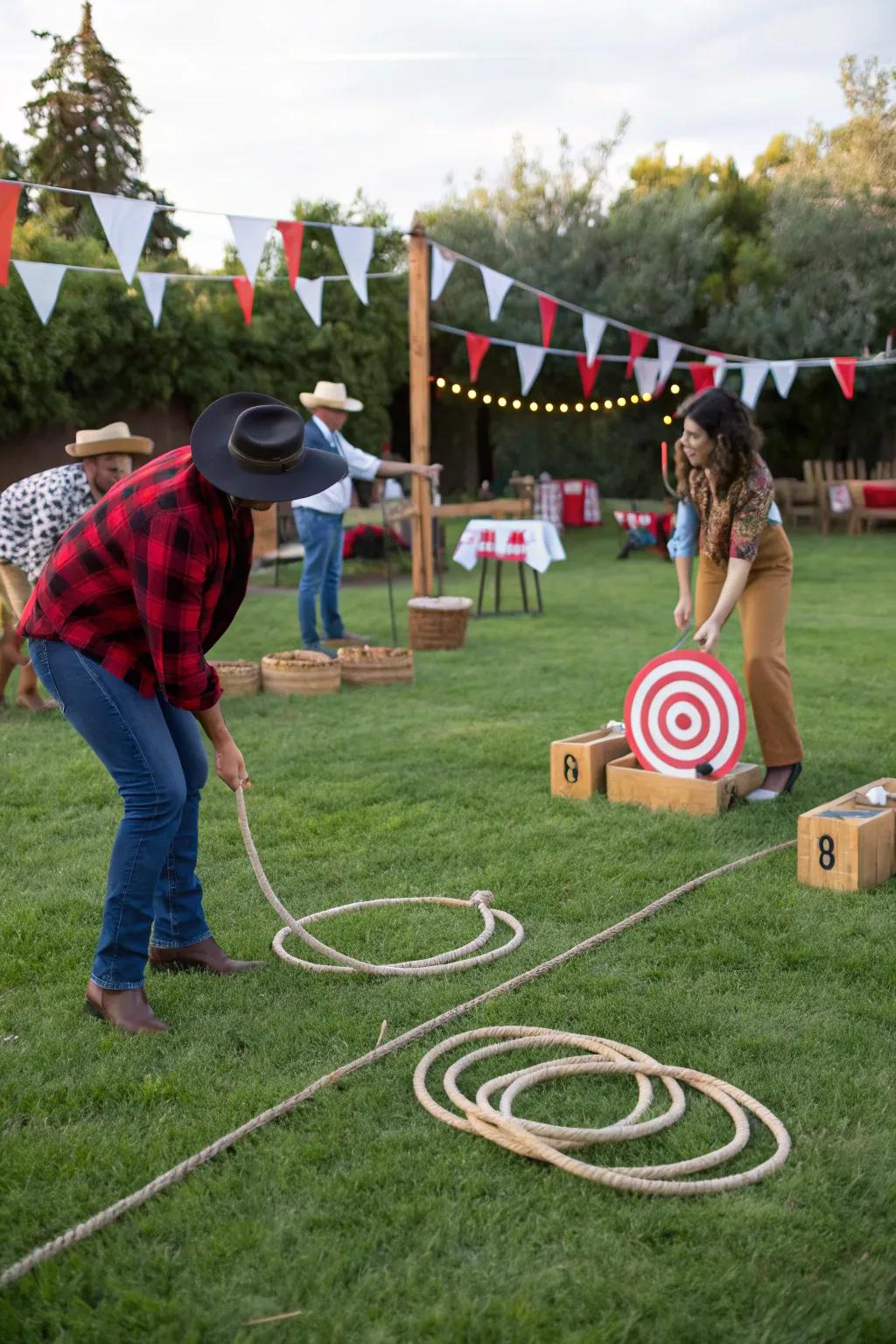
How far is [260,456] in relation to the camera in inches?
113

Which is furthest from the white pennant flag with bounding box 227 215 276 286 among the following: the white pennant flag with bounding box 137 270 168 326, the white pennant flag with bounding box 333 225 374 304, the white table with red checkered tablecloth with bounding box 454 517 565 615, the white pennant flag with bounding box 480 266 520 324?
the white table with red checkered tablecloth with bounding box 454 517 565 615

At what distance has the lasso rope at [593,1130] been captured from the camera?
2.49 m

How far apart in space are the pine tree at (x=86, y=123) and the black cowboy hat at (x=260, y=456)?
82.6 ft

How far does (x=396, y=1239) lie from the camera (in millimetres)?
2326

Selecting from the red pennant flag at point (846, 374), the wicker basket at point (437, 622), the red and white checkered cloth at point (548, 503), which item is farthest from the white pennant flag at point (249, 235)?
the red and white checkered cloth at point (548, 503)

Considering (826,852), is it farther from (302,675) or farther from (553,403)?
(553,403)

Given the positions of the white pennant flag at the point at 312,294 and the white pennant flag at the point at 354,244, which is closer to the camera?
the white pennant flag at the point at 354,244

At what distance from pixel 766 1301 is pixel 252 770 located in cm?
420

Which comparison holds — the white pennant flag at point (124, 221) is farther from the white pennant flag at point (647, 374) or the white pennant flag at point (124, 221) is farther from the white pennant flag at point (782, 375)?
the white pennant flag at point (782, 375)

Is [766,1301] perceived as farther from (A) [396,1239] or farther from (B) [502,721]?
(B) [502,721]

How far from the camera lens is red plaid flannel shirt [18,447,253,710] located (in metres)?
2.91

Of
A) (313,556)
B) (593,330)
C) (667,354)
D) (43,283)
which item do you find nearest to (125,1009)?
(313,556)

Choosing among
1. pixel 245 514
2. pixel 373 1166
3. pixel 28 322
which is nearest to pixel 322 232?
Result: pixel 28 322

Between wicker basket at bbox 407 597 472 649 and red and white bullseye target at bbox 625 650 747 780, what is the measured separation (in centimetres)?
434
